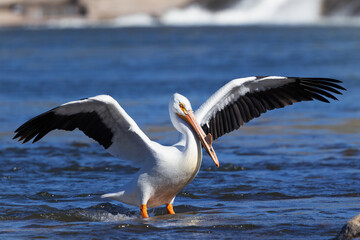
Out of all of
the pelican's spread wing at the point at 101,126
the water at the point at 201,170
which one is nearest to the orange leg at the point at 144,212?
the water at the point at 201,170

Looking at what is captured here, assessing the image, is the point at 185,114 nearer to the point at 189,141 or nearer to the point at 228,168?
the point at 189,141

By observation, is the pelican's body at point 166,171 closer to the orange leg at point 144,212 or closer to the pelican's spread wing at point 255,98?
the orange leg at point 144,212

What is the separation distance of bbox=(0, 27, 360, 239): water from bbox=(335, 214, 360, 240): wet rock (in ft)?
0.94

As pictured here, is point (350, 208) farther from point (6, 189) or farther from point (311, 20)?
point (311, 20)

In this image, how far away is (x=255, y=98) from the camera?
7914 millimetres

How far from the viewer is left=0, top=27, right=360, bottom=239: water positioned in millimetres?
6730

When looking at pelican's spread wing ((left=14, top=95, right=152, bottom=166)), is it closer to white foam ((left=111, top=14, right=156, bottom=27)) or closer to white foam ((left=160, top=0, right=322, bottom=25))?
white foam ((left=160, top=0, right=322, bottom=25))

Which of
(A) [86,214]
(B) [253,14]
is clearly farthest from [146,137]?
(B) [253,14]

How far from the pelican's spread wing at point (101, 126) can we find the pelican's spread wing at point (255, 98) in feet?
2.57

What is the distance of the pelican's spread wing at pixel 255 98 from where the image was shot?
7711 millimetres

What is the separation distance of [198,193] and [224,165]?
142cm

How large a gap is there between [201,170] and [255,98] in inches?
78.5

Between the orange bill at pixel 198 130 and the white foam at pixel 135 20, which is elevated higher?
the white foam at pixel 135 20

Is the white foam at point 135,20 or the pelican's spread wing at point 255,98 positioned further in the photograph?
the white foam at point 135,20
